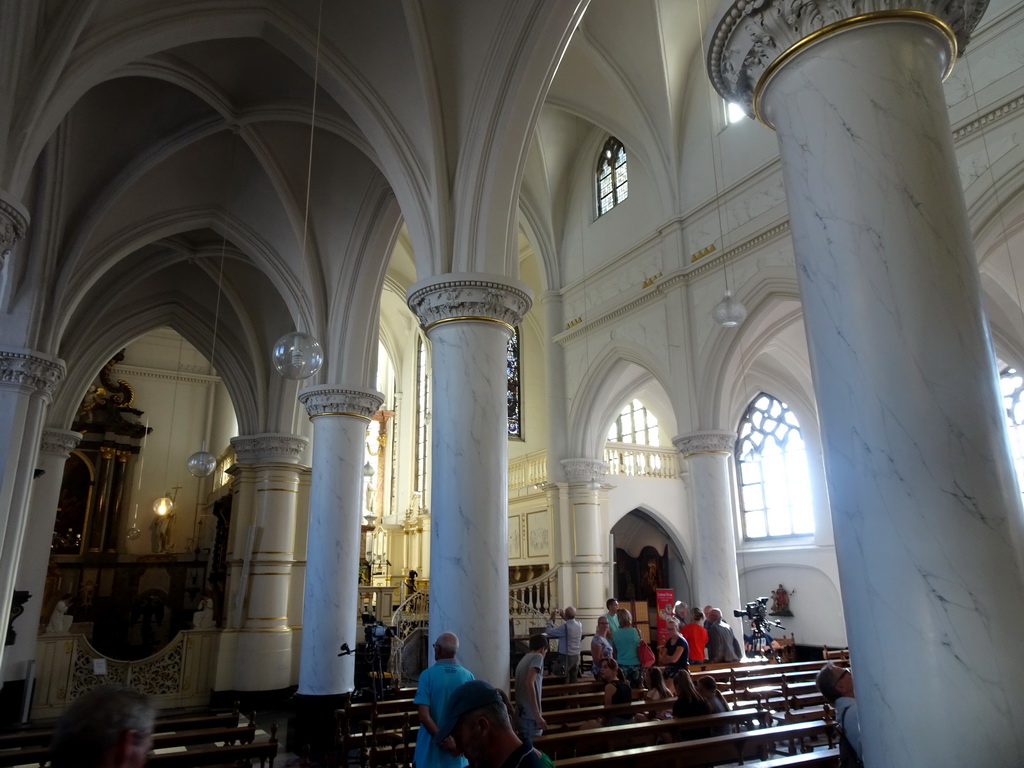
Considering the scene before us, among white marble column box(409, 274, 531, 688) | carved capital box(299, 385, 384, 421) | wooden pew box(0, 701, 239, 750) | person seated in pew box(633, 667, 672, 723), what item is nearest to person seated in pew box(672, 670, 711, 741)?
person seated in pew box(633, 667, 672, 723)

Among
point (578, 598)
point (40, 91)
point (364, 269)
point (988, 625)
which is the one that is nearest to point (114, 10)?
point (40, 91)

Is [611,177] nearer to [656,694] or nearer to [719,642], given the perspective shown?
[719,642]

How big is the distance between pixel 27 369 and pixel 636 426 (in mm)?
15937

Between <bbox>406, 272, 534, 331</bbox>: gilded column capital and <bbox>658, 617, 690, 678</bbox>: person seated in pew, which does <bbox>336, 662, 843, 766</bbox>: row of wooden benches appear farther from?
<bbox>406, 272, 534, 331</bbox>: gilded column capital

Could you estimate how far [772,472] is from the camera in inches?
792

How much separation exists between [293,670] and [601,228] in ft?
35.4

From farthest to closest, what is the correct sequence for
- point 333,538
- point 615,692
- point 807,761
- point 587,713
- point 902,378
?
point 333,538 < point 615,692 < point 587,713 < point 807,761 < point 902,378

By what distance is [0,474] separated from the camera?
327 inches

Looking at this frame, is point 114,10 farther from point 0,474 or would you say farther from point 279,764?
point 279,764

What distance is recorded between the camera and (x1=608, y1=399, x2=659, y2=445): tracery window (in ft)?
72.6

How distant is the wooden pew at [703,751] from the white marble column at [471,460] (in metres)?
1.58

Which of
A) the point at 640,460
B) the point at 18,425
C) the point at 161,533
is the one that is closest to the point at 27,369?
the point at 18,425

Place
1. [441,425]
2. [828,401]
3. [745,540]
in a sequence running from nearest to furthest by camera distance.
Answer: [828,401] < [441,425] < [745,540]

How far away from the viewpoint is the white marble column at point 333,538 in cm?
955
